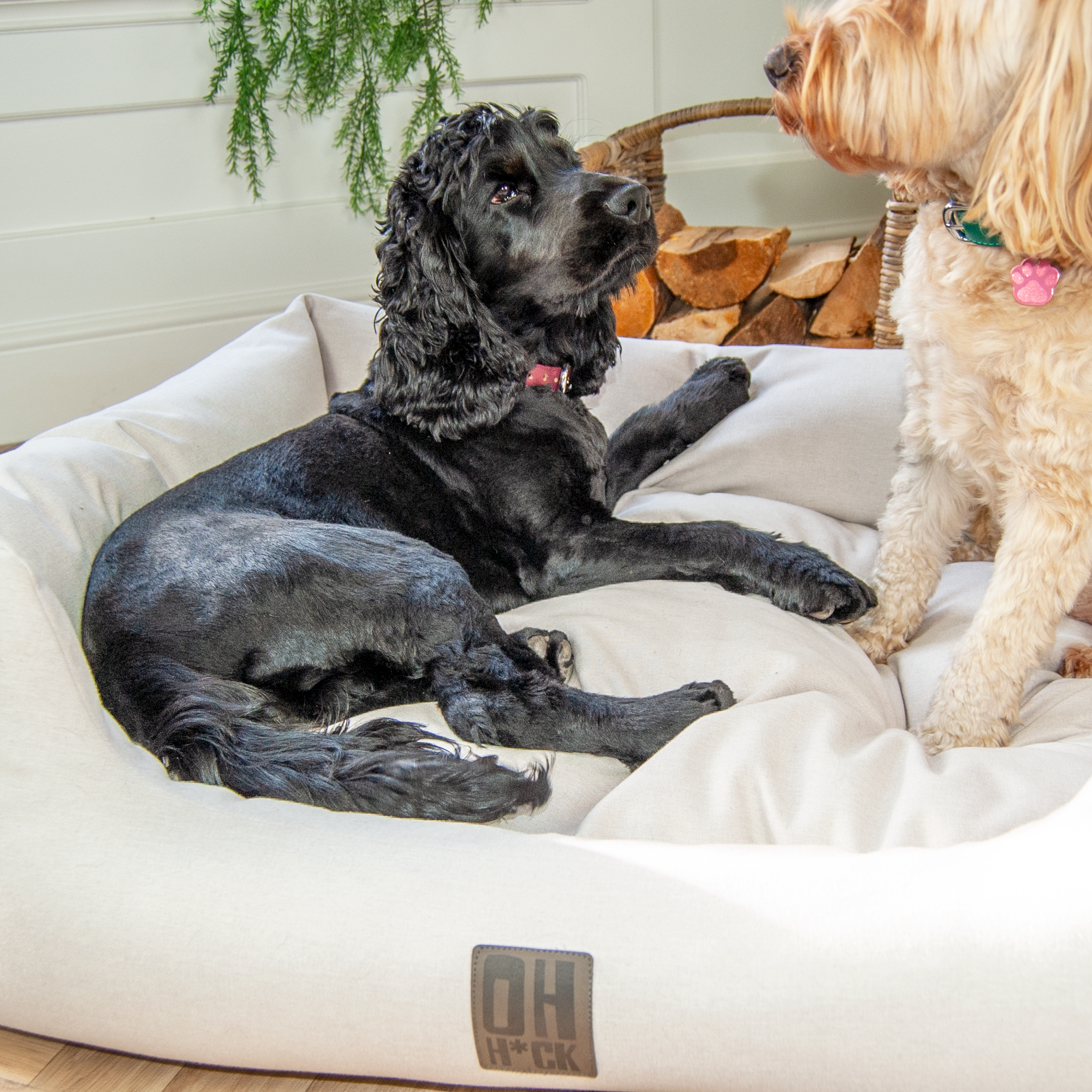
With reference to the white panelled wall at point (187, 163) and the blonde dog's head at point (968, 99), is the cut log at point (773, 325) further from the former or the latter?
the blonde dog's head at point (968, 99)

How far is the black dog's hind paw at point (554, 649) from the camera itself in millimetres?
1886

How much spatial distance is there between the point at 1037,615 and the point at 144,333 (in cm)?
375

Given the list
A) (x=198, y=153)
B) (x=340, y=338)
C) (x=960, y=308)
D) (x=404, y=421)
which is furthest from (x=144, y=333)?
(x=960, y=308)

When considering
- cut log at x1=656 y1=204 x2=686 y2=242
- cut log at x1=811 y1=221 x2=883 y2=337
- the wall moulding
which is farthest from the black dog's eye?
the wall moulding

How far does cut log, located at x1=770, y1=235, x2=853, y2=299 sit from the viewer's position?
144 inches

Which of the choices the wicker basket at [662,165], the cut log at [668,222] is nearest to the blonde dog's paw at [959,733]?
the wicker basket at [662,165]

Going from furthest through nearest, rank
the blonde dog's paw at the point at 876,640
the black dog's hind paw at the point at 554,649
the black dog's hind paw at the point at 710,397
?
the black dog's hind paw at the point at 710,397 < the blonde dog's paw at the point at 876,640 < the black dog's hind paw at the point at 554,649

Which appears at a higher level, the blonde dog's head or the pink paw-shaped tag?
the blonde dog's head

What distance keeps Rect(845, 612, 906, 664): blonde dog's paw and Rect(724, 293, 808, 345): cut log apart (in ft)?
5.89

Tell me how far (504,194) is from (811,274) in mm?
2008

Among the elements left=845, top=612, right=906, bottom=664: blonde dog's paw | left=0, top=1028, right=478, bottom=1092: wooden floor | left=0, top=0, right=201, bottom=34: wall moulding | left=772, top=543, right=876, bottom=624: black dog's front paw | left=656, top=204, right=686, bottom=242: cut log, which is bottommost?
left=0, top=1028, right=478, bottom=1092: wooden floor

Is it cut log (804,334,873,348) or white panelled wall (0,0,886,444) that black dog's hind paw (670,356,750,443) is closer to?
cut log (804,334,873,348)

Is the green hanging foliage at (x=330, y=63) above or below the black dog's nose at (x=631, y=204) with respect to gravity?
above

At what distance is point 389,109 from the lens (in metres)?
4.28
